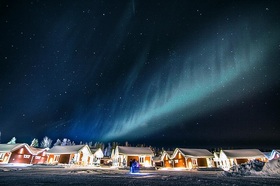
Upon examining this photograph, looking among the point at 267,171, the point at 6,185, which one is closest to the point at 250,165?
the point at 267,171

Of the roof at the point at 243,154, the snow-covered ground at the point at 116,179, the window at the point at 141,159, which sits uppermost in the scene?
Result: the roof at the point at 243,154

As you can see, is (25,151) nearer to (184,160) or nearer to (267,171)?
(184,160)

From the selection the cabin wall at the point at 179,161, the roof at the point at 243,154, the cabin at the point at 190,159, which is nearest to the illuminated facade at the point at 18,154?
the cabin at the point at 190,159

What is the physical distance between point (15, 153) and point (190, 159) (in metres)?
46.4

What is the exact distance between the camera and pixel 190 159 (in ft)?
150

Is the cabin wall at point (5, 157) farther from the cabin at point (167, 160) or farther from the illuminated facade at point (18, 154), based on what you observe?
the cabin at point (167, 160)

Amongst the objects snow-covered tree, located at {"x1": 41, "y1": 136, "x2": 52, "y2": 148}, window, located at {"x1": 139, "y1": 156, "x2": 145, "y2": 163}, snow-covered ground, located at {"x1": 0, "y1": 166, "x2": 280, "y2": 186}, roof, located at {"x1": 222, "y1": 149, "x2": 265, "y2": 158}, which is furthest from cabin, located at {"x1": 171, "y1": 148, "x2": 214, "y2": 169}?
snow-covered tree, located at {"x1": 41, "y1": 136, "x2": 52, "y2": 148}

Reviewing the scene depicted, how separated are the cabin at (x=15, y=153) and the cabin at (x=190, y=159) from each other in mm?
40916

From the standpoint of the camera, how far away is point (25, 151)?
4697 centimetres

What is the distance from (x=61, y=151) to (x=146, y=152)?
22.9 m

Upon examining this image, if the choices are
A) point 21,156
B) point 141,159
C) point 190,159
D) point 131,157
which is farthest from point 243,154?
point 21,156

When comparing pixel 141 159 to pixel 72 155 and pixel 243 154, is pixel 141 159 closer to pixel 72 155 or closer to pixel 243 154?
pixel 72 155

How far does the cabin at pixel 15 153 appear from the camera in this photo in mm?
42031

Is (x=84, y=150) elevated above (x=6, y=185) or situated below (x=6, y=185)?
above
